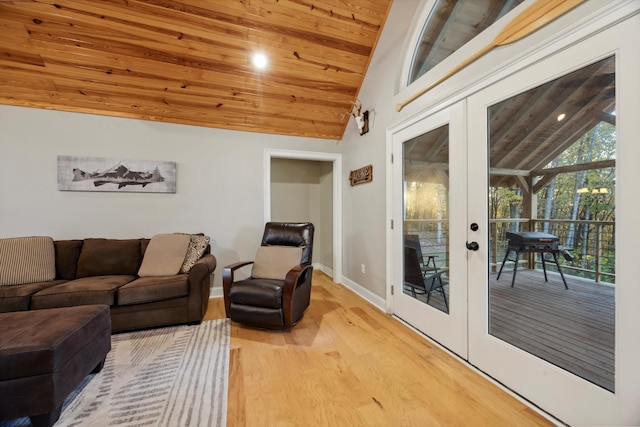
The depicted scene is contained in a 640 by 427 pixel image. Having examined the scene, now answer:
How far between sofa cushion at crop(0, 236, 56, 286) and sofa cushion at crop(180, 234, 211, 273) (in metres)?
1.24

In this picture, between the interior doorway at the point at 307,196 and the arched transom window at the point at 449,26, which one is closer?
the arched transom window at the point at 449,26

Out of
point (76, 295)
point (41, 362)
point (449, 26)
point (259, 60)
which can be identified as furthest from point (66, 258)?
point (449, 26)

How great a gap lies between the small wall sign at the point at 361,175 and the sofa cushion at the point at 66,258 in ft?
11.0

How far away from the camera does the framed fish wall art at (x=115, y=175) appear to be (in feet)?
9.58

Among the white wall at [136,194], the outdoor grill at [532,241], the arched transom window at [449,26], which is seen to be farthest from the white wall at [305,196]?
the outdoor grill at [532,241]

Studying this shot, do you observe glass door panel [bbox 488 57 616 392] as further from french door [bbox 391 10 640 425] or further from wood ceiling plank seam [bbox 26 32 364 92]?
wood ceiling plank seam [bbox 26 32 364 92]

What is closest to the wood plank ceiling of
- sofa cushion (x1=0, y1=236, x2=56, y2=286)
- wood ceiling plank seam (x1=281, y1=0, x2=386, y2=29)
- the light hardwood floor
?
wood ceiling plank seam (x1=281, y1=0, x2=386, y2=29)

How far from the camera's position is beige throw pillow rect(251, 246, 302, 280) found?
2.78 meters

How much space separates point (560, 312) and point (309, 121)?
328cm

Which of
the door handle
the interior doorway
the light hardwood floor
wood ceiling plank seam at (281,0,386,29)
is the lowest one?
the light hardwood floor

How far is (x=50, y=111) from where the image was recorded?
9.43 ft

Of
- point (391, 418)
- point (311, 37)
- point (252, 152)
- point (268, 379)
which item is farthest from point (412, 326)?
point (311, 37)

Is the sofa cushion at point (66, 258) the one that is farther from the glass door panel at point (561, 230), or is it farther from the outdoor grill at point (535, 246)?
the outdoor grill at point (535, 246)

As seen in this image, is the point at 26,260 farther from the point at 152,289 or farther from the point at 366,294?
the point at 366,294
